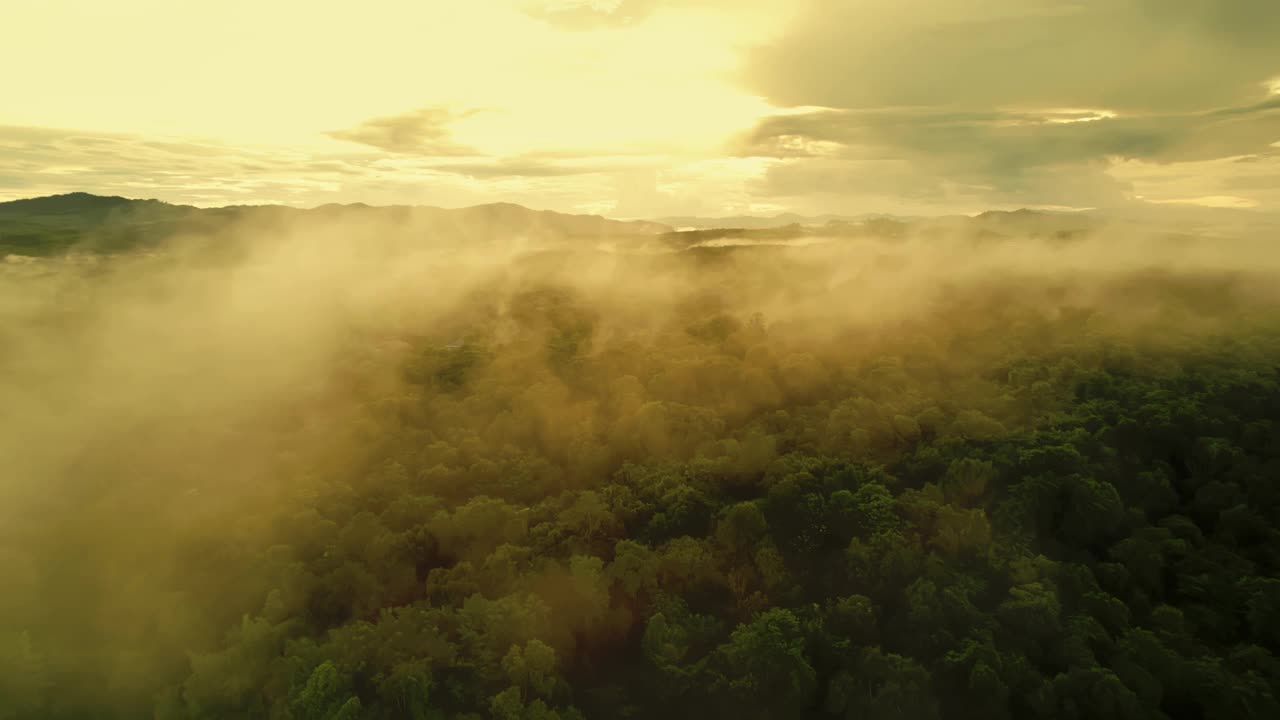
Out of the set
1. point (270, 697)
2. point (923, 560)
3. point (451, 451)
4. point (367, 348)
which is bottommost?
point (270, 697)

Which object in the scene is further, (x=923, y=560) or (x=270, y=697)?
(x=923, y=560)

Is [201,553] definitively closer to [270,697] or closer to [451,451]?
[270,697]

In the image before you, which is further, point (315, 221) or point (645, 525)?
point (315, 221)

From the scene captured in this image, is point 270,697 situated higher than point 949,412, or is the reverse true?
point 949,412

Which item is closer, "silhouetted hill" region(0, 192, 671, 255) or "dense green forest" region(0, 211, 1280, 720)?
"dense green forest" region(0, 211, 1280, 720)

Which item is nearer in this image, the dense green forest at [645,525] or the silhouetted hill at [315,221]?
the dense green forest at [645,525]

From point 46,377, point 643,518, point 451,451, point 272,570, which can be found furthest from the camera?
point 46,377

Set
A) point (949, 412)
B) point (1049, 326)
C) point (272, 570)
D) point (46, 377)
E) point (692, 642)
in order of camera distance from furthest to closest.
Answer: point (1049, 326)
point (46, 377)
point (949, 412)
point (272, 570)
point (692, 642)

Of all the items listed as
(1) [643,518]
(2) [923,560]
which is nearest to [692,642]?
(1) [643,518]
